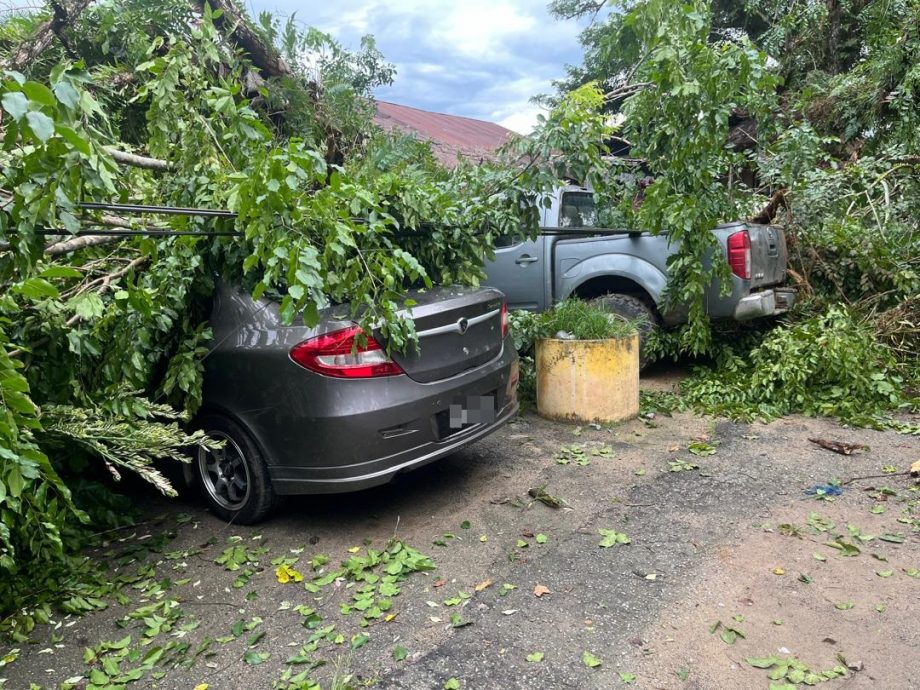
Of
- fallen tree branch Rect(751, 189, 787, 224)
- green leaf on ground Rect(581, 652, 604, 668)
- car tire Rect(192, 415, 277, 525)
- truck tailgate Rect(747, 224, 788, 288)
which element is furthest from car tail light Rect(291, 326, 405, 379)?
fallen tree branch Rect(751, 189, 787, 224)

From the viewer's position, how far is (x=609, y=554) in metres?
3.34

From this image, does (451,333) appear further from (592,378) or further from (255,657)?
(592,378)

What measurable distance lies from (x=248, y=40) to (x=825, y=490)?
6.25m

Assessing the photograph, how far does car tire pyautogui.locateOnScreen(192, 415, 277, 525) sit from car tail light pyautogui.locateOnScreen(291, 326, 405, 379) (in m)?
0.60

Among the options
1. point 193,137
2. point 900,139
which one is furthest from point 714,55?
point 193,137

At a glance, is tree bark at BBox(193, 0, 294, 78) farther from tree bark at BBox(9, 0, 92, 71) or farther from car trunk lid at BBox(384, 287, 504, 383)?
car trunk lid at BBox(384, 287, 504, 383)

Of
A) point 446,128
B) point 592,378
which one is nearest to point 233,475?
point 592,378

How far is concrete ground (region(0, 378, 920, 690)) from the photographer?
2.54m

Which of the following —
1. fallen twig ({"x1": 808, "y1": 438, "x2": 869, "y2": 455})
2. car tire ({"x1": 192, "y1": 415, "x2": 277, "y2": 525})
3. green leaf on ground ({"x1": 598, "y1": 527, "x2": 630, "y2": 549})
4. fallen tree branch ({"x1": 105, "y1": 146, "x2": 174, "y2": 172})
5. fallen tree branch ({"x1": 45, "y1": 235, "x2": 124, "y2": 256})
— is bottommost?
green leaf on ground ({"x1": 598, "y1": 527, "x2": 630, "y2": 549})

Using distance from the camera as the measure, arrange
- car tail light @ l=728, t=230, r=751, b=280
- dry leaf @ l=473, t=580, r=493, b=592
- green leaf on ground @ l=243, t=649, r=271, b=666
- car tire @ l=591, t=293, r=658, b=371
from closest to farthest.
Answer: green leaf on ground @ l=243, t=649, r=271, b=666
dry leaf @ l=473, t=580, r=493, b=592
car tail light @ l=728, t=230, r=751, b=280
car tire @ l=591, t=293, r=658, b=371

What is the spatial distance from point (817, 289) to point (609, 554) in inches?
176

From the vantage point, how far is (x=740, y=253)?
573cm

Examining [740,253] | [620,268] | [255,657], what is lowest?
[255,657]

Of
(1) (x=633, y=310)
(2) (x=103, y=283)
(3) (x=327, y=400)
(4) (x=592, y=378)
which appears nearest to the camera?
(3) (x=327, y=400)
